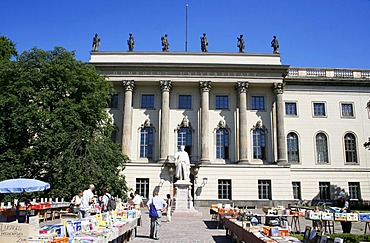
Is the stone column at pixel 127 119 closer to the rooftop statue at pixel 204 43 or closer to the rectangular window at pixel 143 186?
the rectangular window at pixel 143 186

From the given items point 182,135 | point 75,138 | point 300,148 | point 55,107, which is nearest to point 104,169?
point 75,138

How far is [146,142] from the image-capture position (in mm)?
38812

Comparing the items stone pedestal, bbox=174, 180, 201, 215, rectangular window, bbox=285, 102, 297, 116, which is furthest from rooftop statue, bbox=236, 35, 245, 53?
stone pedestal, bbox=174, 180, 201, 215

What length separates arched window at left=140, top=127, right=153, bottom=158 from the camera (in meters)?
38.5

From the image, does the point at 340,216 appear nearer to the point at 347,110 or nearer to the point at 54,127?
the point at 54,127

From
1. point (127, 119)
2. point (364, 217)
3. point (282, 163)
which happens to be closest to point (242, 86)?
point (282, 163)

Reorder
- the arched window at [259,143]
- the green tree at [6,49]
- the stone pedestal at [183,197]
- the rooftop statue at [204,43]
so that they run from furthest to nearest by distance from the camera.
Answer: the rooftop statue at [204,43]
the arched window at [259,143]
the green tree at [6,49]
the stone pedestal at [183,197]

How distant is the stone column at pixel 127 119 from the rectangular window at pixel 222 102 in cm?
981

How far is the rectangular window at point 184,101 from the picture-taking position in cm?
3950

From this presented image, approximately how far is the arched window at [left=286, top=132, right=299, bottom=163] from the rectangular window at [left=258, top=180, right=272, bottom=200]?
5.48m

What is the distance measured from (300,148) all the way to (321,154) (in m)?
2.66

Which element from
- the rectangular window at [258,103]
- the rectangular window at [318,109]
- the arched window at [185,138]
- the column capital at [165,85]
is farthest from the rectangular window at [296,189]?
the column capital at [165,85]

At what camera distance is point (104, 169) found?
24.8m

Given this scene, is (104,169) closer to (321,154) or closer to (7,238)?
(7,238)
